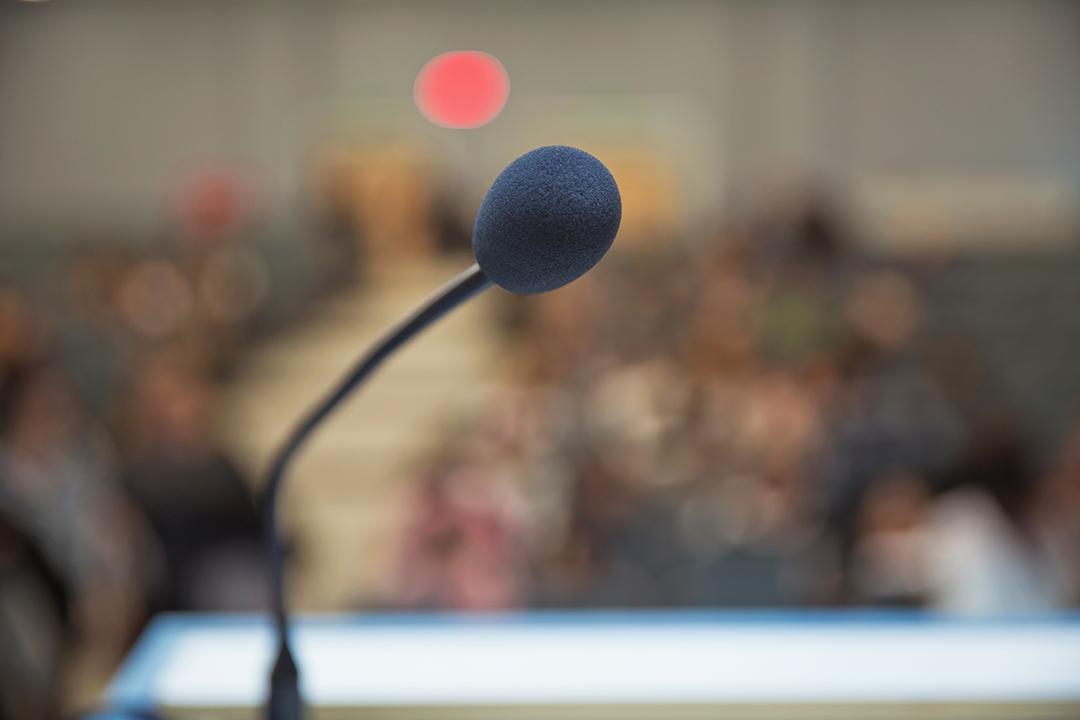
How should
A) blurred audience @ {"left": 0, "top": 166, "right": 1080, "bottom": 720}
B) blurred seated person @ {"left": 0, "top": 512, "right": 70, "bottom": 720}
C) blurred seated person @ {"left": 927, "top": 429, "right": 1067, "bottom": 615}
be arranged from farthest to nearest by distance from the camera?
blurred audience @ {"left": 0, "top": 166, "right": 1080, "bottom": 720}, blurred seated person @ {"left": 927, "top": 429, "right": 1067, "bottom": 615}, blurred seated person @ {"left": 0, "top": 512, "right": 70, "bottom": 720}

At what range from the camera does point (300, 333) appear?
7449 mm

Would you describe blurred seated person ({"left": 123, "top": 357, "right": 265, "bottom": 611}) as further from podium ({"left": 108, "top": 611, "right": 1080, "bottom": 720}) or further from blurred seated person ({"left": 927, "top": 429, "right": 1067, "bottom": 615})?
podium ({"left": 108, "top": 611, "right": 1080, "bottom": 720})

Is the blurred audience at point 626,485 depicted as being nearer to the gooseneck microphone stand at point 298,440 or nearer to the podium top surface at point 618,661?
the podium top surface at point 618,661

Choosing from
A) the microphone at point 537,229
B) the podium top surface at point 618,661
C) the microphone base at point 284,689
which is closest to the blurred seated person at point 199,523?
the podium top surface at point 618,661

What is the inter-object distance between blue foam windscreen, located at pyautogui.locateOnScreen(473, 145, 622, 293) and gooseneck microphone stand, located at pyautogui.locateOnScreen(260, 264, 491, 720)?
21mm

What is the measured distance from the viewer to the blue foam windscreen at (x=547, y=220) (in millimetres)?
584

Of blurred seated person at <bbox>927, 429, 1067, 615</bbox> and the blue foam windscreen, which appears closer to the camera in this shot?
the blue foam windscreen

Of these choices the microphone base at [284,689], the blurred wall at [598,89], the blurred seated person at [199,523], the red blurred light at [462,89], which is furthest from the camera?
the red blurred light at [462,89]

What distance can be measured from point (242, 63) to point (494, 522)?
8.41 m

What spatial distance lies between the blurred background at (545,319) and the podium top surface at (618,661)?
1.24 meters

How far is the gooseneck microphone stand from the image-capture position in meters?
0.62

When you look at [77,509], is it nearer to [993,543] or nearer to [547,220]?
[993,543]

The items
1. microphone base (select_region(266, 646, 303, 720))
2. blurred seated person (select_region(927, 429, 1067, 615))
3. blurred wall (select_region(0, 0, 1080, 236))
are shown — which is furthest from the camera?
blurred wall (select_region(0, 0, 1080, 236))

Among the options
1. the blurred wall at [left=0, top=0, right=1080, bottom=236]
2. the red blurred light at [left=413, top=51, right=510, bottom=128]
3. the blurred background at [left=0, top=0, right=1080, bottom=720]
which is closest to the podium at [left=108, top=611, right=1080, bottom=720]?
the blurred background at [left=0, top=0, right=1080, bottom=720]
